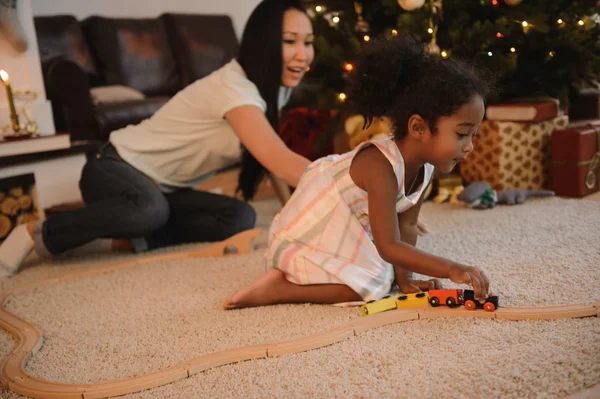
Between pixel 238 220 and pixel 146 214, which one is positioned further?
pixel 238 220

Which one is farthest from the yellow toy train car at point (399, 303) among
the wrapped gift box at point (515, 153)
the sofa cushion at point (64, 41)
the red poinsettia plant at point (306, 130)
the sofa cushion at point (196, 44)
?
the sofa cushion at point (196, 44)

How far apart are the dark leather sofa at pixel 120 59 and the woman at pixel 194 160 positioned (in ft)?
3.58

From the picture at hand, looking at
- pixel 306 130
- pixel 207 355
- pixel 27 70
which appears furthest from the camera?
pixel 306 130

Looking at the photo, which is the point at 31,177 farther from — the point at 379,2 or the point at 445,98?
the point at 445,98

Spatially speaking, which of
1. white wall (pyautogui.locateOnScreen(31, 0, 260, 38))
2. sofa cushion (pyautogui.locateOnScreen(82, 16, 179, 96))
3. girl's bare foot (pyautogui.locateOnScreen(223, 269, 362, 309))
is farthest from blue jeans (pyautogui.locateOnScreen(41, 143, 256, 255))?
white wall (pyautogui.locateOnScreen(31, 0, 260, 38))

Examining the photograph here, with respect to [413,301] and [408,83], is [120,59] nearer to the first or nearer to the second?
[408,83]

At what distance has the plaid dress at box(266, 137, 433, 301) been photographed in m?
1.20

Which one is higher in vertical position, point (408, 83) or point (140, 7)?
point (140, 7)

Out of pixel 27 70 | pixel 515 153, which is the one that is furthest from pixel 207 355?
pixel 27 70

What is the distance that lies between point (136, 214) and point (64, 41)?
6.57 ft

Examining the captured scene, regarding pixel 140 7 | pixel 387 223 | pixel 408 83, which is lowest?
pixel 387 223

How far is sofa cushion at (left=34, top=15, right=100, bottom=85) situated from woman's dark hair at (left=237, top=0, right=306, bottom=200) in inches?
75.0

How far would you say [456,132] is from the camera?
110cm

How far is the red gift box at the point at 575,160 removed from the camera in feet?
6.68
